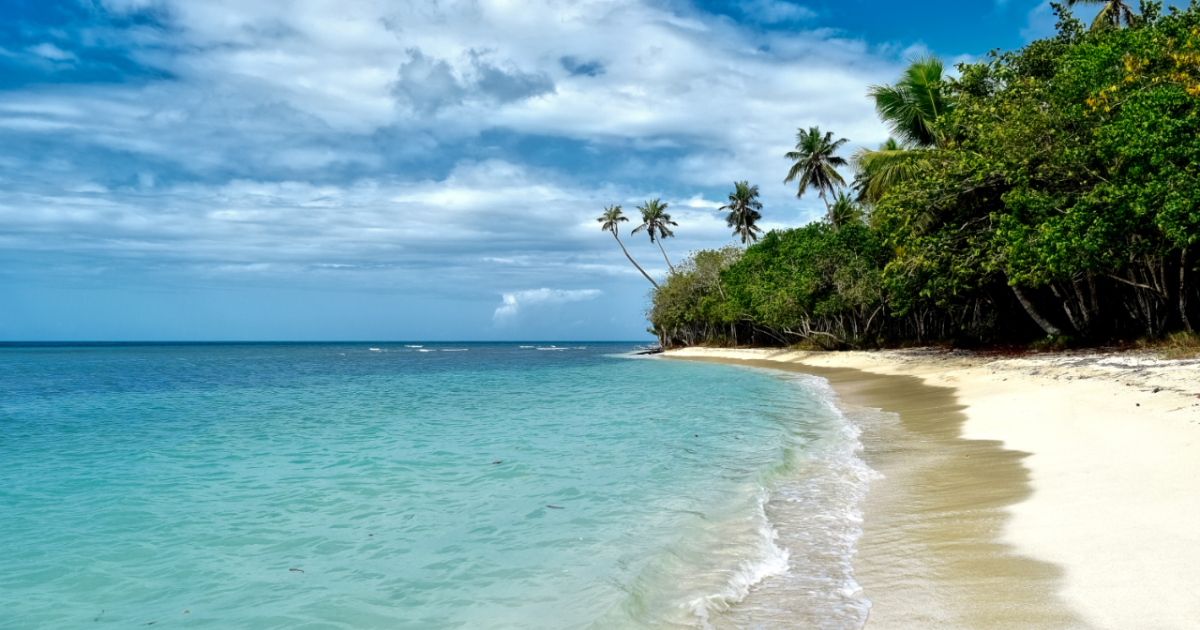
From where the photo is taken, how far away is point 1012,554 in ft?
14.4

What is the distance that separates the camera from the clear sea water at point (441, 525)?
4402 millimetres

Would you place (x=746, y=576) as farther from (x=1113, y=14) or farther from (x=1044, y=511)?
(x=1113, y=14)

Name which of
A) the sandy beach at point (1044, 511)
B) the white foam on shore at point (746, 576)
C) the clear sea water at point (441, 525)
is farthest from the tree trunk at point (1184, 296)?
the white foam on shore at point (746, 576)

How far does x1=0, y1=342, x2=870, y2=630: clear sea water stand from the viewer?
440 centimetres

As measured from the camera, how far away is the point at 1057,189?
59.6 ft

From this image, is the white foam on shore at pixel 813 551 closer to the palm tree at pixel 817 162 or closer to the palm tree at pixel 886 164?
the palm tree at pixel 886 164

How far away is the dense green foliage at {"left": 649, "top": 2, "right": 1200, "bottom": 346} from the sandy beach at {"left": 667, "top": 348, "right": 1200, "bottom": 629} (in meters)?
5.24

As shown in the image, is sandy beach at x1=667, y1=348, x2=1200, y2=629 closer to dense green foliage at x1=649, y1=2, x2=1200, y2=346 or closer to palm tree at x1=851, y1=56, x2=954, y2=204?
dense green foliage at x1=649, y1=2, x2=1200, y2=346

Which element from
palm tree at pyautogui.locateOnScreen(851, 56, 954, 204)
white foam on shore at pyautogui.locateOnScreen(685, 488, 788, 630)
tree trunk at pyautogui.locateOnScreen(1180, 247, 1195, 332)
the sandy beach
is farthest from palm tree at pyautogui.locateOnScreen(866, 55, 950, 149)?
white foam on shore at pyautogui.locateOnScreen(685, 488, 788, 630)

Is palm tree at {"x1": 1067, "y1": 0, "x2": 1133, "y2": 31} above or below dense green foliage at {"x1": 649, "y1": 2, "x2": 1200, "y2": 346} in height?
above

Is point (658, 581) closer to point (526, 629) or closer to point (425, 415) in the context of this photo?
point (526, 629)

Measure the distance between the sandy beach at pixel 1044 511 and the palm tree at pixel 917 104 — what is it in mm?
17539

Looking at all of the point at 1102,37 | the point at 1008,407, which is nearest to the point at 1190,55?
the point at 1102,37

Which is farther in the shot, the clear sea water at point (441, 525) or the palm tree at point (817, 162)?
the palm tree at point (817, 162)
